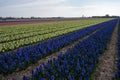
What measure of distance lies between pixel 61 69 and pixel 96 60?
2597mm

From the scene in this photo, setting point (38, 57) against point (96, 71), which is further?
point (38, 57)

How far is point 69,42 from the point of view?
15.2 metres

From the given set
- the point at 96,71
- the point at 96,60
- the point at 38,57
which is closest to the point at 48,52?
the point at 38,57

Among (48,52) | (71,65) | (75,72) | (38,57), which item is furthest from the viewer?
(48,52)

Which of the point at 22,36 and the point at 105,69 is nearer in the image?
the point at 105,69

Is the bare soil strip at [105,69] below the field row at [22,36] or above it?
above

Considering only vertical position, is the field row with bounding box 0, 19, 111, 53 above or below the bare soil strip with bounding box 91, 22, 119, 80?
below

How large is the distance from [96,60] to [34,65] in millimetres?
2888

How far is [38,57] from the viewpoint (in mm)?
9969

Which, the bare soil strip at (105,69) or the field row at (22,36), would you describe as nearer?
the bare soil strip at (105,69)

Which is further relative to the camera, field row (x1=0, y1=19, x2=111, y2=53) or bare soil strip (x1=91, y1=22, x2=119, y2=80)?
field row (x1=0, y1=19, x2=111, y2=53)

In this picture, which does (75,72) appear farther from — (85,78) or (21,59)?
(21,59)

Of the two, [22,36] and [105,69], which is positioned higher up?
[105,69]

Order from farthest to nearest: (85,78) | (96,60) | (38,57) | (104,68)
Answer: (38,57)
(96,60)
(104,68)
(85,78)
